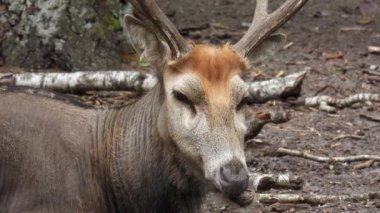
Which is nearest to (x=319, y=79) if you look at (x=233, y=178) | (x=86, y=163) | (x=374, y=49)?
(x=374, y=49)

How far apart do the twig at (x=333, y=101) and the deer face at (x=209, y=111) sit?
4027mm

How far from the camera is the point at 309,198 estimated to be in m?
7.96

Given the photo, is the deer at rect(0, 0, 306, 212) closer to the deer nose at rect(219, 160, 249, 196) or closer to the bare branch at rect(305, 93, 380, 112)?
the deer nose at rect(219, 160, 249, 196)

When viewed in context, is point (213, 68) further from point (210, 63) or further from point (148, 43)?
point (148, 43)

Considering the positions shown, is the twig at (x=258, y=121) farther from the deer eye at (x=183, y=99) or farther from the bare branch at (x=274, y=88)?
the deer eye at (x=183, y=99)

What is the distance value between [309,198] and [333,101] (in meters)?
2.76

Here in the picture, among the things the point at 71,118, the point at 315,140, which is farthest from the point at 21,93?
the point at 315,140

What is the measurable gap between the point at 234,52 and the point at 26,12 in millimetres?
4580

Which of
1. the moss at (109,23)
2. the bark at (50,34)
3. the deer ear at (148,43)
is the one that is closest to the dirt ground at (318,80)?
the deer ear at (148,43)

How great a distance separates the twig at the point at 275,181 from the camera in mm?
8023

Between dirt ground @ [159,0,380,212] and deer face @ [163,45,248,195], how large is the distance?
41cm

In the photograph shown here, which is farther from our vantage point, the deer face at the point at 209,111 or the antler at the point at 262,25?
the antler at the point at 262,25

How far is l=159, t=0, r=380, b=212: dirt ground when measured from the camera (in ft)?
28.1

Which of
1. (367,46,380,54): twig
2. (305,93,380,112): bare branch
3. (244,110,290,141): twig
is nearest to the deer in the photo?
(244,110,290,141): twig
